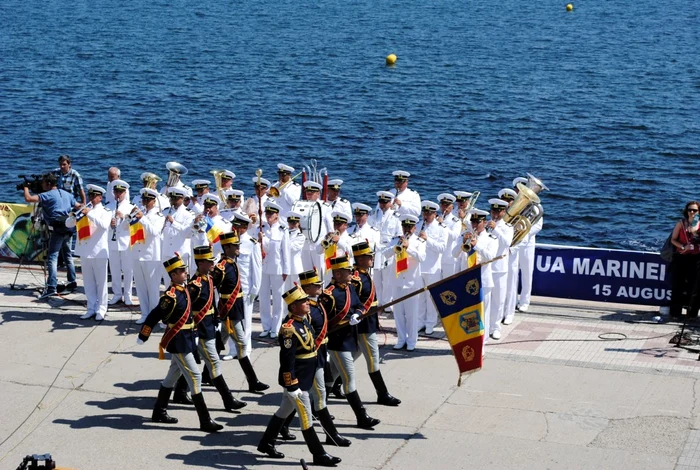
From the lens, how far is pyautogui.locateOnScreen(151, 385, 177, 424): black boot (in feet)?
43.5

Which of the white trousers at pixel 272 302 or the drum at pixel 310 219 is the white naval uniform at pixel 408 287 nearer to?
the drum at pixel 310 219

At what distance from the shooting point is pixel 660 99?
46.7 meters

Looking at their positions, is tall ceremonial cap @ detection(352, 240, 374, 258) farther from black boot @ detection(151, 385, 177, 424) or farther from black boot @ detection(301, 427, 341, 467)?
black boot @ detection(151, 385, 177, 424)

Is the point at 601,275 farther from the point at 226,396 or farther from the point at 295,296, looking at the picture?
the point at 295,296

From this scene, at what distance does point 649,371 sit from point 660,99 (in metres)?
33.7

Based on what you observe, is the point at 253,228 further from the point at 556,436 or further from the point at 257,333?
the point at 556,436

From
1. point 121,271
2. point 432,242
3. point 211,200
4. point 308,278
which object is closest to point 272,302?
point 211,200

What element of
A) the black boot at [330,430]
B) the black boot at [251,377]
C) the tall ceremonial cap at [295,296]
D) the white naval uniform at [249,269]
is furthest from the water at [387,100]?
the tall ceremonial cap at [295,296]

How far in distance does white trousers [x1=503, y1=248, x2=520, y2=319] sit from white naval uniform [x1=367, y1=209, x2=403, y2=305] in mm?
1783

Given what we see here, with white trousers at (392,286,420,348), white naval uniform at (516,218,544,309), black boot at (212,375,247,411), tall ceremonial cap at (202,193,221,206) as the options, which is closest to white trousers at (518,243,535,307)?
white naval uniform at (516,218,544,309)

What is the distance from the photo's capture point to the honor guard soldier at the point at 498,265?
1681cm

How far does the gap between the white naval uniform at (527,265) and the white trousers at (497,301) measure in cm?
117

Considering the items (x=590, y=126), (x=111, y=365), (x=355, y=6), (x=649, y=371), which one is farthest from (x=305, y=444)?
(x=355, y=6)

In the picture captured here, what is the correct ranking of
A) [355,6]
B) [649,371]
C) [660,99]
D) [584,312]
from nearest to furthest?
1. [649,371]
2. [584,312]
3. [660,99]
4. [355,6]
